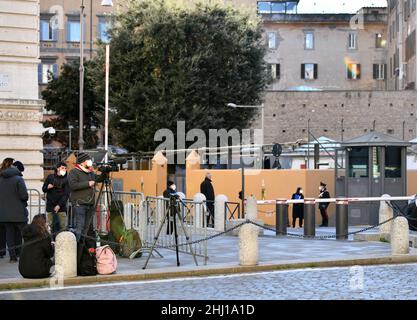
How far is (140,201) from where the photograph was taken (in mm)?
18344

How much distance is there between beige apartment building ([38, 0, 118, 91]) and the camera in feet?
237

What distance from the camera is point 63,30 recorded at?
2859 inches

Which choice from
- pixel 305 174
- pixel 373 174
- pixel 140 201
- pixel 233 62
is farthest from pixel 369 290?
pixel 233 62

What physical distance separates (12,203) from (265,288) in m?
5.57

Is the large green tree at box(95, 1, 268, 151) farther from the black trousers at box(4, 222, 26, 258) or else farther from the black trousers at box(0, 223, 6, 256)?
the black trousers at box(4, 222, 26, 258)

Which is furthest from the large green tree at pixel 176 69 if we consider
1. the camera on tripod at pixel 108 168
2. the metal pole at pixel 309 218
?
the camera on tripod at pixel 108 168

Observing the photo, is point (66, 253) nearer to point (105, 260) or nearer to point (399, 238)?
point (105, 260)

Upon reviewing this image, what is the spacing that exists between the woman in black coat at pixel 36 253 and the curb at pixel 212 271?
0.21m

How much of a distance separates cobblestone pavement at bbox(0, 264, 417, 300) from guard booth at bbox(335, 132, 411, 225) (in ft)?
47.1

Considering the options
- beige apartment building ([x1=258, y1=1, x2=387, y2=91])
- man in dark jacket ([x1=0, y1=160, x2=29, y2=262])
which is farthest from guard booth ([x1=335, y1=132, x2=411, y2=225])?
beige apartment building ([x1=258, y1=1, x2=387, y2=91])

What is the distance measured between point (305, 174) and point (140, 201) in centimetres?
1689

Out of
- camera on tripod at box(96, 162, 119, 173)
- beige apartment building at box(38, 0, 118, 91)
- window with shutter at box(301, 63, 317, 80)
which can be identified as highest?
beige apartment building at box(38, 0, 118, 91)

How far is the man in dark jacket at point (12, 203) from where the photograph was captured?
17094mm
